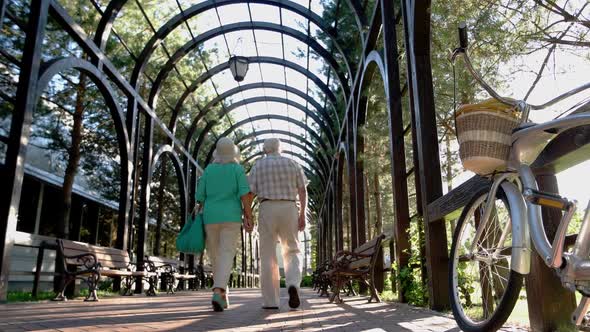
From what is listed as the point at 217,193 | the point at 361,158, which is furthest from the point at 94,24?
the point at 217,193

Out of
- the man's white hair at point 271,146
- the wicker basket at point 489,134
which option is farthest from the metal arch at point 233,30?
the wicker basket at point 489,134

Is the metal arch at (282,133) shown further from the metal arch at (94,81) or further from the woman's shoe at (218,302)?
the woman's shoe at (218,302)

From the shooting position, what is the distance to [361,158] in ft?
34.0

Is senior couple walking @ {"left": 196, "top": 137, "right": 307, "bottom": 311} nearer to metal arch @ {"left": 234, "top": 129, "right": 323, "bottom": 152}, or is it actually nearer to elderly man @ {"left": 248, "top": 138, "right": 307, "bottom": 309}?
elderly man @ {"left": 248, "top": 138, "right": 307, "bottom": 309}

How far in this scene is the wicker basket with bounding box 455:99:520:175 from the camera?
218 centimetres

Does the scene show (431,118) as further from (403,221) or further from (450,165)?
(450,165)

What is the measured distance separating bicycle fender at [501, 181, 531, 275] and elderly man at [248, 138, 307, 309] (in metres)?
2.81

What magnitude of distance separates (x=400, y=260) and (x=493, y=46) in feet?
10.7

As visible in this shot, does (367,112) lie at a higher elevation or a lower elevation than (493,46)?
higher

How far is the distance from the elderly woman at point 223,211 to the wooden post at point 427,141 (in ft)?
5.58

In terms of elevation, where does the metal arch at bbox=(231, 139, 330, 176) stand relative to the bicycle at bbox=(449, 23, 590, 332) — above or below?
above

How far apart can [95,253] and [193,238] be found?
3904 mm

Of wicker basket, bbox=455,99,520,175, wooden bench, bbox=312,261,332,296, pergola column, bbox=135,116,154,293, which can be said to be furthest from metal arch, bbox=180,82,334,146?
wicker basket, bbox=455,99,520,175

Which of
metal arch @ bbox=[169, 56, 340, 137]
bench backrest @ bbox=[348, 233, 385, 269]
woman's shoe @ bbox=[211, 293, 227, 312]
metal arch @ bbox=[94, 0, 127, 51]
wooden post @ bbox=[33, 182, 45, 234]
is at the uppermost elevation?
metal arch @ bbox=[169, 56, 340, 137]
